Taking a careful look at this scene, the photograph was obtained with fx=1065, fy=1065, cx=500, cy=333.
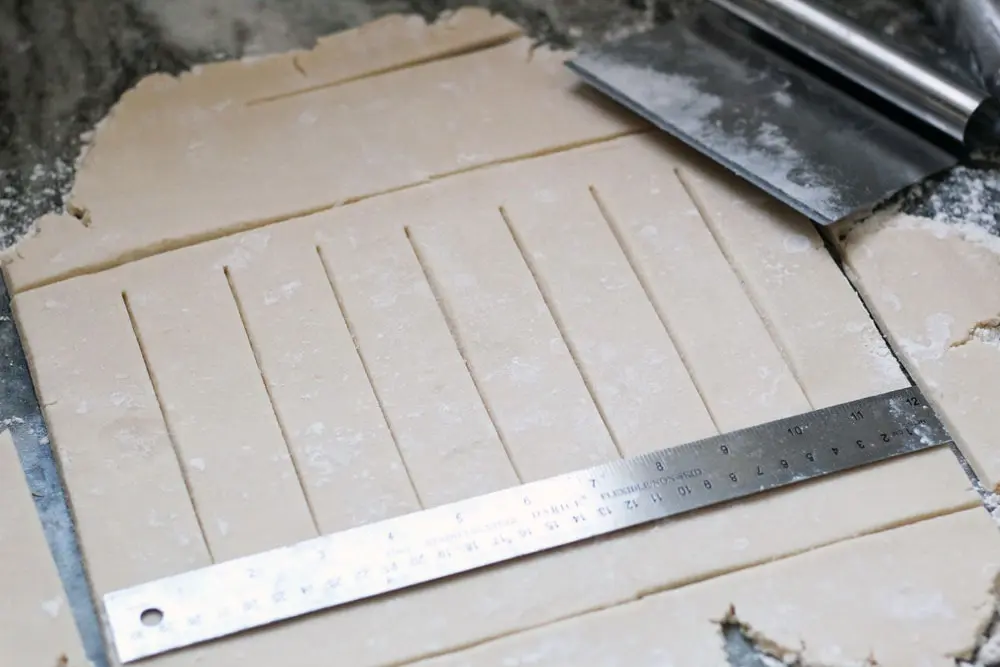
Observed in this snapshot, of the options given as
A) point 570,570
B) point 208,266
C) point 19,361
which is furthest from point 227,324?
point 570,570

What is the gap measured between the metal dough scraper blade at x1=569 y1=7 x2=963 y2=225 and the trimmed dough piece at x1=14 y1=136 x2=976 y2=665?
0.32 feet

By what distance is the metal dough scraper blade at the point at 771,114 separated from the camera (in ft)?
5.73

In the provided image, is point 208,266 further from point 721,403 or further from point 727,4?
point 727,4

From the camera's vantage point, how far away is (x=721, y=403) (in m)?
1.54

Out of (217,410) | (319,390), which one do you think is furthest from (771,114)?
(217,410)

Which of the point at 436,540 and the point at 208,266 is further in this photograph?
the point at 208,266

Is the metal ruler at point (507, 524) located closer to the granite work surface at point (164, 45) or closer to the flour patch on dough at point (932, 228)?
the flour patch on dough at point (932, 228)

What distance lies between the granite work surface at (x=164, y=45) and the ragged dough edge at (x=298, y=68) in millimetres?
51

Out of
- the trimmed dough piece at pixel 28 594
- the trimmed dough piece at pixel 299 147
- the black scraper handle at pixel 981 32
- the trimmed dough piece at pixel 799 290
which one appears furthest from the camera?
the black scraper handle at pixel 981 32

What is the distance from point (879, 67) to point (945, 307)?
46cm

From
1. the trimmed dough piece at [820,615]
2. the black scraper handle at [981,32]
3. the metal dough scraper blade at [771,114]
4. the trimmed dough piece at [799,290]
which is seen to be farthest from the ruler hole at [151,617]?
the black scraper handle at [981,32]

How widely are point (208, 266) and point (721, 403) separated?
2.64 ft

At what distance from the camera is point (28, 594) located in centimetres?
138

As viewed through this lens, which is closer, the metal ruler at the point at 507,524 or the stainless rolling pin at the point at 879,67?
the metal ruler at the point at 507,524
